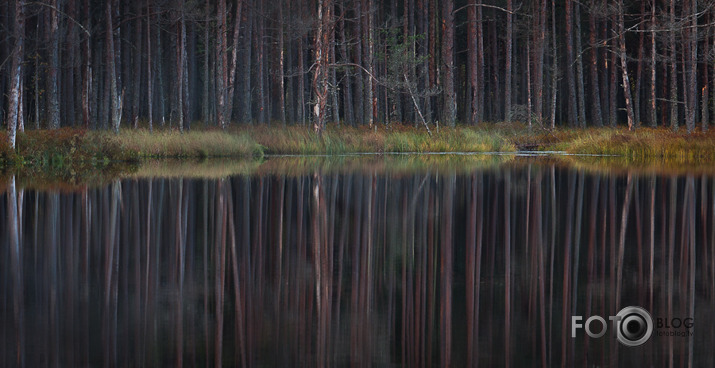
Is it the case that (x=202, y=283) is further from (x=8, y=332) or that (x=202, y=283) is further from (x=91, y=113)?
(x=91, y=113)

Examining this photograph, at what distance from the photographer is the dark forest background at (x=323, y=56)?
125ft

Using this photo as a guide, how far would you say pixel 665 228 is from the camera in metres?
13.2

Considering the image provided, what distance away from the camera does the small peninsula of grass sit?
28.7 m

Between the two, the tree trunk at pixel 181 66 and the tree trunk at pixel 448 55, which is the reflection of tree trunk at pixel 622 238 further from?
the tree trunk at pixel 181 66

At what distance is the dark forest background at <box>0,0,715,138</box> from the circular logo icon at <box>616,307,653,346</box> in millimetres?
23220

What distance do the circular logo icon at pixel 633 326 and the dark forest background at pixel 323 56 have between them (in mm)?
23220

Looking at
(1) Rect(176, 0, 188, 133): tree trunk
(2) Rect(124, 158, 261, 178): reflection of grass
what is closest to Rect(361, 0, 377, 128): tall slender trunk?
(1) Rect(176, 0, 188, 133): tree trunk

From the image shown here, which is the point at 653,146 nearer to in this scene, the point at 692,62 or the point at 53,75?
the point at 692,62

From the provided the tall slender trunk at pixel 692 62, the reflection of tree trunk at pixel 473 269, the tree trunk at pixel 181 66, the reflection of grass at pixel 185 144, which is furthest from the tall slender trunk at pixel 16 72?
the tall slender trunk at pixel 692 62

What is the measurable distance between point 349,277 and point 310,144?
26647 millimetres

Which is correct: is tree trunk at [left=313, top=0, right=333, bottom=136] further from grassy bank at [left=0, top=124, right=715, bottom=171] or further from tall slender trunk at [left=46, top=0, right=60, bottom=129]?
tall slender trunk at [left=46, top=0, right=60, bottom=129]

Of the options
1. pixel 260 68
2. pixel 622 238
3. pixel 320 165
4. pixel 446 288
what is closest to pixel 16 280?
pixel 446 288

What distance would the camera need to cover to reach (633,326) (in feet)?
23.6

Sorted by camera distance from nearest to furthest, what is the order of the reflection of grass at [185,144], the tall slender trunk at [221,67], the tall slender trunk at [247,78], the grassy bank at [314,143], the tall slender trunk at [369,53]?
1. the grassy bank at [314,143]
2. the reflection of grass at [185,144]
3. the tall slender trunk at [221,67]
4. the tall slender trunk at [369,53]
5. the tall slender trunk at [247,78]
